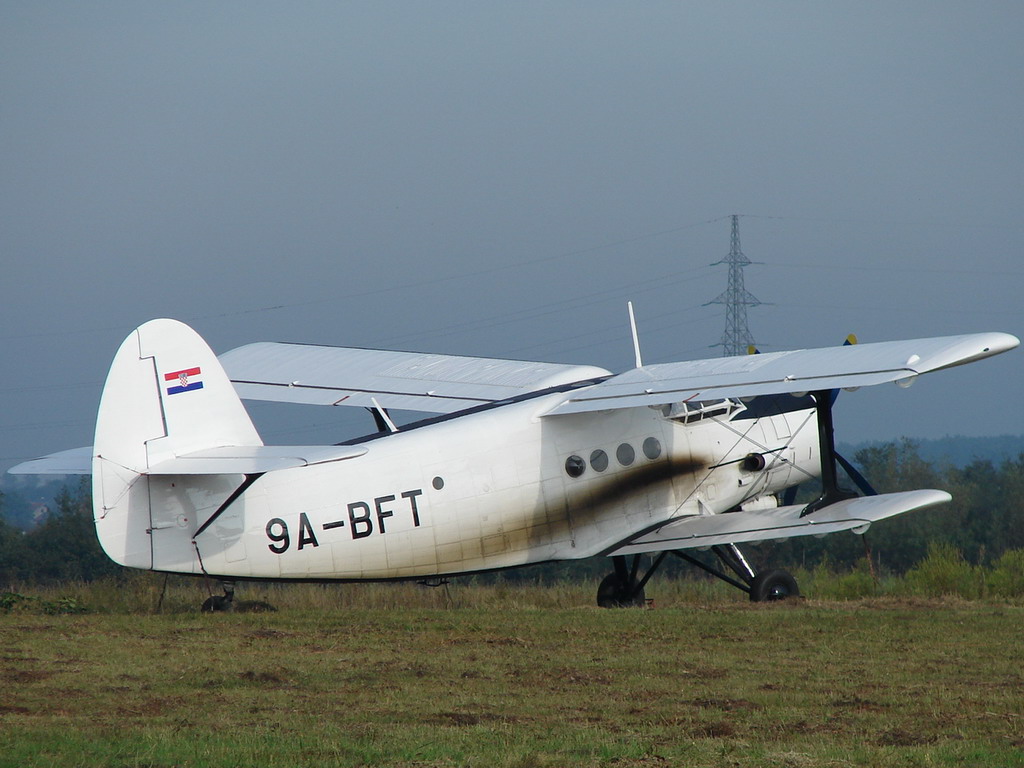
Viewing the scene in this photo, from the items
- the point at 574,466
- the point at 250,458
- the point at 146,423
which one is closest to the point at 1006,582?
the point at 574,466

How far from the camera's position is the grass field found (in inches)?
255

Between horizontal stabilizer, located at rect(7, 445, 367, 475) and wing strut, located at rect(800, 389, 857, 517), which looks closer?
horizontal stabilizer, located at rect(7, 445, 367, 475)

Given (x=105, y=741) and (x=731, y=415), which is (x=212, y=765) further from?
(x=731, y=415)

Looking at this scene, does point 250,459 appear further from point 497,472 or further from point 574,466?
point 574,466

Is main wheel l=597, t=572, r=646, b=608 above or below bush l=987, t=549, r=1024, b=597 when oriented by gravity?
above

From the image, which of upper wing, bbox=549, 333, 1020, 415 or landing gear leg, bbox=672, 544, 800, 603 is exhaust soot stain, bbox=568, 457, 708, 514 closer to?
landing gear leg, bbox=672, 544, 800, 603

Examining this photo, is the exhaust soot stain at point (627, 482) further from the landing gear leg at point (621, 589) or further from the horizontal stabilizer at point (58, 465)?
the horizontal stabilizer at point (58, 465)

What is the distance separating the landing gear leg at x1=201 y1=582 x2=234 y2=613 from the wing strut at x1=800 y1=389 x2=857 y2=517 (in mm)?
6074

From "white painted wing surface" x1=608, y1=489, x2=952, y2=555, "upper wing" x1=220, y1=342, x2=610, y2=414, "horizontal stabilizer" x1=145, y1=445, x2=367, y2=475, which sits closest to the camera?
"horizontal stabilizer" x1=145, y1=445, x2=367, y2=475

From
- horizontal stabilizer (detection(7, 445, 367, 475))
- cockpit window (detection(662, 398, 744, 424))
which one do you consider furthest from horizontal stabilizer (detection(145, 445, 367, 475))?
cockpit window (detection(662, 398, 744, 424))

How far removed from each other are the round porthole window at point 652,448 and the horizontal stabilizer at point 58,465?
19.6 ft

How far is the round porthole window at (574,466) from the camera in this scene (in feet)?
45.7

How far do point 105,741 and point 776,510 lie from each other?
9.24 m

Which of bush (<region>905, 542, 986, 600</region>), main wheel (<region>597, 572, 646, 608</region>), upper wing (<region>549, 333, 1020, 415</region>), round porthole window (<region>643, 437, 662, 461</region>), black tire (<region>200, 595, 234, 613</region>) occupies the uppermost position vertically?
upper wing (<region>549, 333, 1020, 415</region>)
